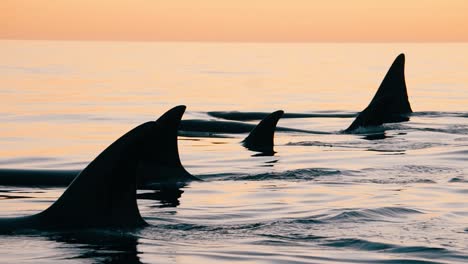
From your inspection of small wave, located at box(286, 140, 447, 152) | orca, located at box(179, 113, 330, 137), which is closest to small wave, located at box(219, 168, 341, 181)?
small wave, located at box(286, 140, 447, 152)

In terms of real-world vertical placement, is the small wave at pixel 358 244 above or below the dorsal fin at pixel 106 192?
below

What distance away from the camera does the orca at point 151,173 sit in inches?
569

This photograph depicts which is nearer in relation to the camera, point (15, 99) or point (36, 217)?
point (36, 217)

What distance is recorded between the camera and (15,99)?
3772cm

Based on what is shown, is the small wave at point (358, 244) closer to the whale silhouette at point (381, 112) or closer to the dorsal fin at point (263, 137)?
the dorsal fin at point (263, 137)

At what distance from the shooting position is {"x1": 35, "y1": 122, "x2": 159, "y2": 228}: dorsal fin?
9.68m

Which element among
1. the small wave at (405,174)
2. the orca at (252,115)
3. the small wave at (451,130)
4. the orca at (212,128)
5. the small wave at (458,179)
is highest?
the orca at (252,115)

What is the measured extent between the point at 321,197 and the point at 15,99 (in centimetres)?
2517

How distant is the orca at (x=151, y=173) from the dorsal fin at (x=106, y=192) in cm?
396

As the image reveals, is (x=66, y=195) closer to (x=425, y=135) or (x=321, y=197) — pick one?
(x=321, y=197)

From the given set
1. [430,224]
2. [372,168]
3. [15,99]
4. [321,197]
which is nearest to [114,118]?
[15,99]

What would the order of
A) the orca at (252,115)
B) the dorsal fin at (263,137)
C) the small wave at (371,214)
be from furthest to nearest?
the orca at (252,115)
the dorsal fin at (263,137)
the small wave at (371,214)

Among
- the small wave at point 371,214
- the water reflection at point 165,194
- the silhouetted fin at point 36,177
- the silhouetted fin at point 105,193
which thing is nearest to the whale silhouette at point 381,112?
the silhouetted fin at point 36,177

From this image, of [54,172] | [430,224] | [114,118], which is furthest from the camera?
[114,118]
